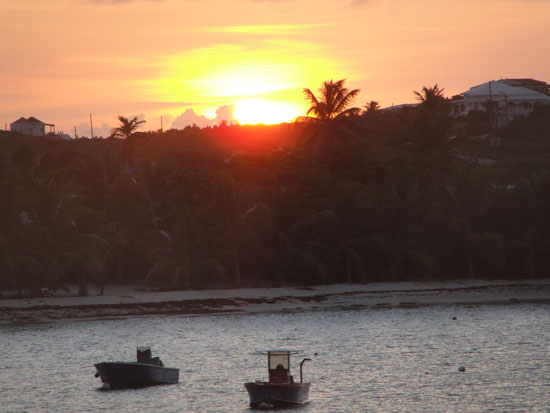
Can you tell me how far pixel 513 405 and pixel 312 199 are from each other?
34227 mm

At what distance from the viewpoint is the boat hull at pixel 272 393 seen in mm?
32062

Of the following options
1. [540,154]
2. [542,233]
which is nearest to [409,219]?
[542,233]

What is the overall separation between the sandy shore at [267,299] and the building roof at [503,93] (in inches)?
3132

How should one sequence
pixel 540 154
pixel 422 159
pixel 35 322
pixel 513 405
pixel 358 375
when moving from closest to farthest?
pixel 513 405 < pixel 358 375 < pixel 35 322 < pixel 422 159 < pixel 540 154

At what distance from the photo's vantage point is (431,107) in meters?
78.9

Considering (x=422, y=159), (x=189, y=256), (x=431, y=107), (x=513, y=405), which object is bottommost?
(x=513, y=405)

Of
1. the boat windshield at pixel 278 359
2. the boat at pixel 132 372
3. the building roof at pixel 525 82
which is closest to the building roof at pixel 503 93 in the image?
the building roof at pixel 525 82

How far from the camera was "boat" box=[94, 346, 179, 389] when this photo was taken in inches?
1407

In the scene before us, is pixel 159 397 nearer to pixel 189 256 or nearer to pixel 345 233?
pixel 189 256

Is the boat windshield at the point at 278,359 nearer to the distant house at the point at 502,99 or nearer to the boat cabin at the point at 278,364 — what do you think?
the boat cabin at the point at 278,364

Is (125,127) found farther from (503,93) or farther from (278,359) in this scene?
(503,93)

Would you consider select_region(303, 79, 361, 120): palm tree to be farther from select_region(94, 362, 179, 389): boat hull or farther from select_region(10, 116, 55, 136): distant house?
select_region(10, 116, 55, 136): distant house

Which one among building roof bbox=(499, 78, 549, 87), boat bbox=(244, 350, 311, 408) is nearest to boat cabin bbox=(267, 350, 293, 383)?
boat bbox=(244, 350, 311, 408)

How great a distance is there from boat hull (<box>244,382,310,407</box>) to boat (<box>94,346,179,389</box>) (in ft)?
18.6
